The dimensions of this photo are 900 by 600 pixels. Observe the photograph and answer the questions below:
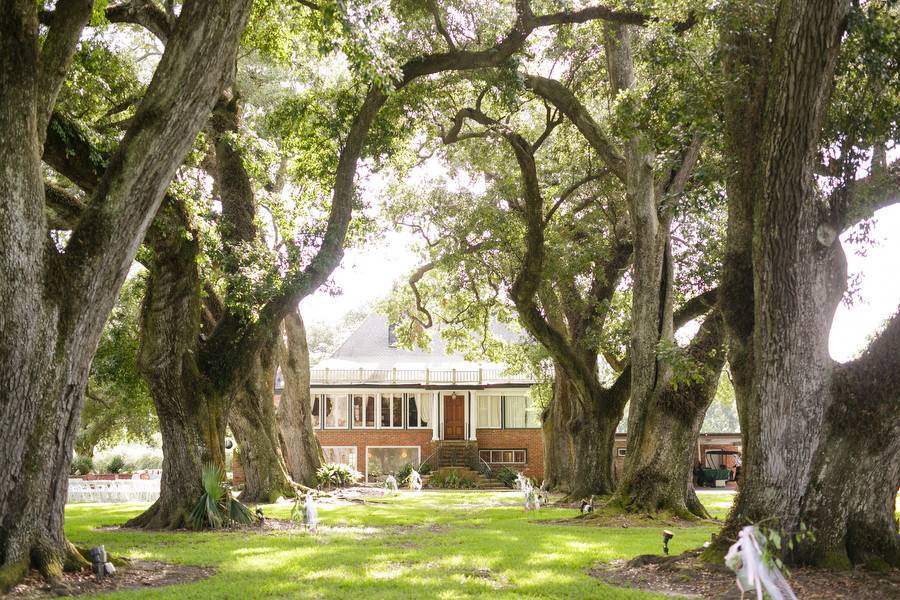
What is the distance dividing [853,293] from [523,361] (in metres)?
21.3

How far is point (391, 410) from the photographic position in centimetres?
3978

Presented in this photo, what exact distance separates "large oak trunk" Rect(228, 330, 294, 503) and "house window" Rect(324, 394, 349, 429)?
18035 mm

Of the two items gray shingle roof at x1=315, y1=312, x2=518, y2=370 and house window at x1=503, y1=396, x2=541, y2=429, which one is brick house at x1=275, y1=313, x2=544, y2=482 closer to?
house window at x1=503, y1=396, x2=541, y2=429

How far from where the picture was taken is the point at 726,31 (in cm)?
986

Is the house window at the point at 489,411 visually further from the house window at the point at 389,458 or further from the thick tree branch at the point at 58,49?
the thick tree branch at the point at 58,49

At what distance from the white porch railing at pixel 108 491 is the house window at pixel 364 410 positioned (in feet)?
47.8

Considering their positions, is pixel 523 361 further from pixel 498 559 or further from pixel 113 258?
pixel 113 258

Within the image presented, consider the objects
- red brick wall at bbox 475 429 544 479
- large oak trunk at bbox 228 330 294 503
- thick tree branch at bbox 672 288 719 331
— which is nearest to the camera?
thick tree branch at bbox 672 288 719 331

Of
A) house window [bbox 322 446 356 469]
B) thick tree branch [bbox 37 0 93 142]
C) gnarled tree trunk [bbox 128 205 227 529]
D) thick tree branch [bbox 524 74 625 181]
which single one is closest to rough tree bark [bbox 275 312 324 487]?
gnarled tree trunk [bbox 128 205 227 529]

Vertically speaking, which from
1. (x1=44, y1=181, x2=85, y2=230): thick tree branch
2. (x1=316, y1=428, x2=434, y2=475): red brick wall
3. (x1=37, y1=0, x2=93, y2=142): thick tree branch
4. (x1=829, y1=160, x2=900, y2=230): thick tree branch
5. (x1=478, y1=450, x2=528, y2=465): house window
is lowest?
(x1=478, y1=450, x2=528, y2=465): house window

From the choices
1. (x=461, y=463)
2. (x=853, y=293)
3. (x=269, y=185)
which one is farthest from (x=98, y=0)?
(x=461, y=463)

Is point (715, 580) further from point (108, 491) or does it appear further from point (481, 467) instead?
point (481, 467)

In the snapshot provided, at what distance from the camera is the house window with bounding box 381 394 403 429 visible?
39.7m

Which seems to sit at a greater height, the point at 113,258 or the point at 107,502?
the point at 113,258
